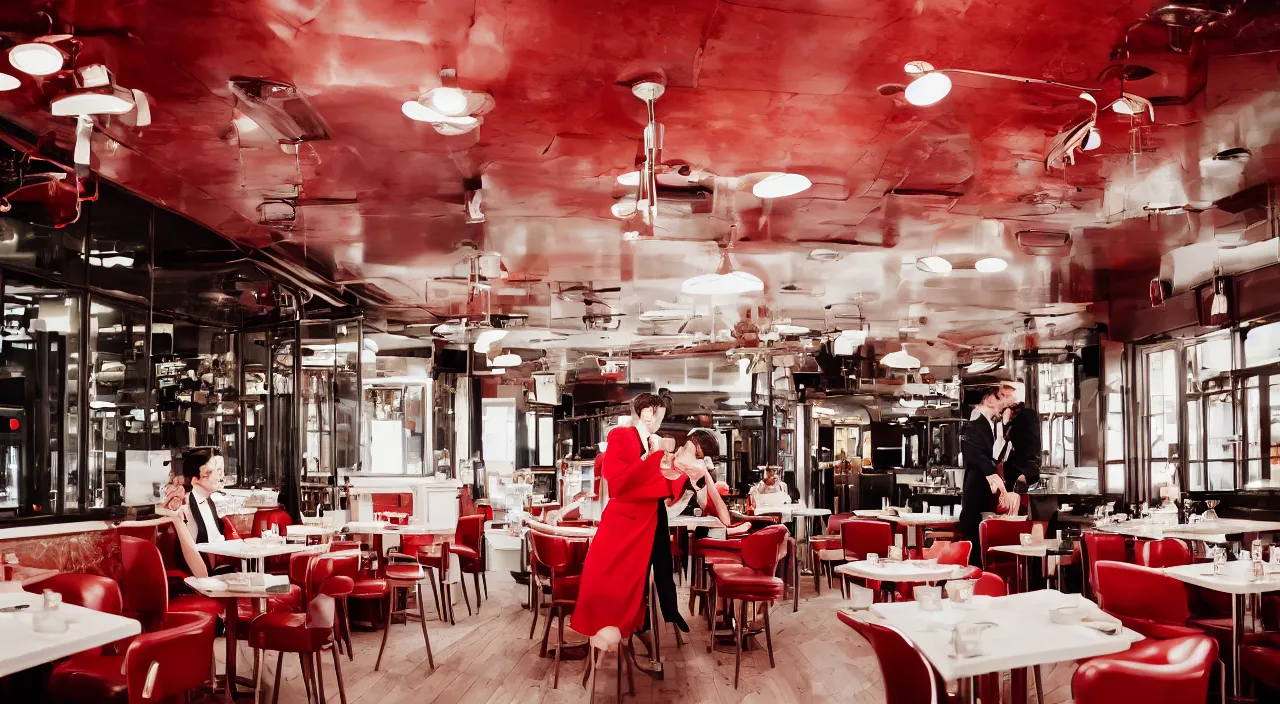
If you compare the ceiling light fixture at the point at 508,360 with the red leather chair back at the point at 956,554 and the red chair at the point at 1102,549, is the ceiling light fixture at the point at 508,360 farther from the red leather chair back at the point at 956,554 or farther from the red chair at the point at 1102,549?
the red leather chair back at the point at 956,554

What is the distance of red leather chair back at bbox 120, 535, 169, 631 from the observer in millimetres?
5484

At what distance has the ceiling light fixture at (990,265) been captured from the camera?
907 cm

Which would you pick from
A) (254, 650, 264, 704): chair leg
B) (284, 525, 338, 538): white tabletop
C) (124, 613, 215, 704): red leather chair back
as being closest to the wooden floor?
(254, 650, 264, 704): chair leg

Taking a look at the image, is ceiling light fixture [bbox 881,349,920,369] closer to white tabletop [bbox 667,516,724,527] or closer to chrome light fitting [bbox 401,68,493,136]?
white tabletop [bbox 667,516,724,527]

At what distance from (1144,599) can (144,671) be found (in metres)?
4.72

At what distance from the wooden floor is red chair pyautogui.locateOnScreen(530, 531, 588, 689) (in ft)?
1.01

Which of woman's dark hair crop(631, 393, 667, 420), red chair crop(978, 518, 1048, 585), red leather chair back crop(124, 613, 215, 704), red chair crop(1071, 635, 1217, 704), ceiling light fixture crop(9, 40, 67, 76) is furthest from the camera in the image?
red chair crop(978, 518, 1048, 585)

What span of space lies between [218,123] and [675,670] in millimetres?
4711

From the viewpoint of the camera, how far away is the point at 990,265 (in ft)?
30.4

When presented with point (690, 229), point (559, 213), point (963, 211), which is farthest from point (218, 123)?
point (963, 211)

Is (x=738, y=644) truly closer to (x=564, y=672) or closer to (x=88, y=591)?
(x=564, y=672)

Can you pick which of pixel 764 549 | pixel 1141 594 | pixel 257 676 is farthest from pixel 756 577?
pixel 257 676

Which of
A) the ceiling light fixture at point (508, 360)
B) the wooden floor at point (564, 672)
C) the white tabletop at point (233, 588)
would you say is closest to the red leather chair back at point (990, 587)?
the wooden floor at point (564, 672)

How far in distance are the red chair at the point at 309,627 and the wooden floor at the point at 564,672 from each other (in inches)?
26.9
